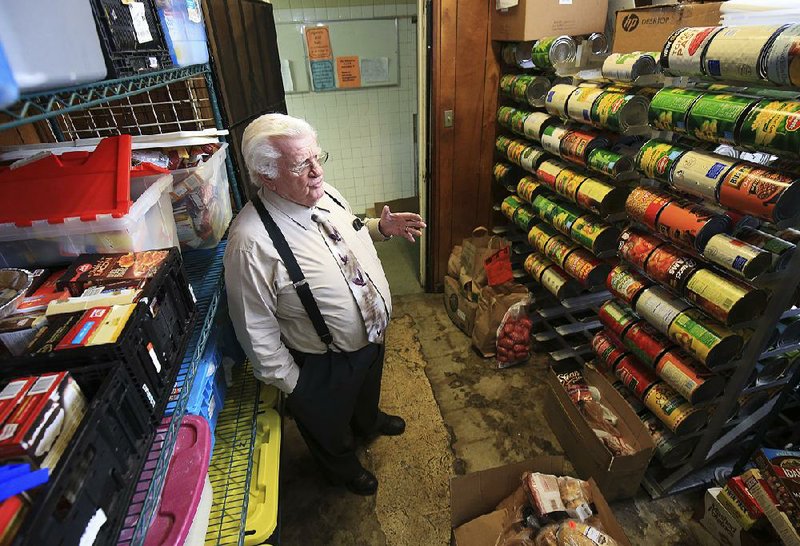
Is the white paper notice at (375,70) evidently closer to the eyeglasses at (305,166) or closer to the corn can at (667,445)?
the eyeglasses at (305,166)

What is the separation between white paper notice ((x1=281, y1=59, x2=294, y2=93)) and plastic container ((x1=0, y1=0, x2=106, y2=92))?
11.2 ft

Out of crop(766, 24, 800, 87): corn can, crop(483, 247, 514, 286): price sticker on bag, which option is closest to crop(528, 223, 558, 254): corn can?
crop(483, 247, 514, 286): price sticker on bag

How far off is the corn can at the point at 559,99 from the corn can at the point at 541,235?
0.72 m

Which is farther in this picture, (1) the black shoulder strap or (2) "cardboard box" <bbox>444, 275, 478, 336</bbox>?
(2) "cardboard box" <bbox>444, 275, 478, 336</bbox>

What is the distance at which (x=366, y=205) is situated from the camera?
4.93 m

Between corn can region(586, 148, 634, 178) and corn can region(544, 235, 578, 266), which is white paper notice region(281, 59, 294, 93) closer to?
corn can region(544, 235, 578, 266)

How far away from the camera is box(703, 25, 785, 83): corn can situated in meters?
1.22

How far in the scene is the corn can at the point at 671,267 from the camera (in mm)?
1601

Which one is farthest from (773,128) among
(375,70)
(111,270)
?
(375,70)

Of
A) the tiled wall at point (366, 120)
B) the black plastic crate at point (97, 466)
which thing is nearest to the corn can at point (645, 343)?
the black plastic crate at point (97, 466)

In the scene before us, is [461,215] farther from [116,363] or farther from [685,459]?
[116,363]

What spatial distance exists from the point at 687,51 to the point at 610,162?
0.57 meters

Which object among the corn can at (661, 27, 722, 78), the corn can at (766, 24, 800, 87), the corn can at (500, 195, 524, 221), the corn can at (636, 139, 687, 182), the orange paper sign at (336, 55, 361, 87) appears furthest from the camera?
the orange paper sign at (336, 55, 361, 87)

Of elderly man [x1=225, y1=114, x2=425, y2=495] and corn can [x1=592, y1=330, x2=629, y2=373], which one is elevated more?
elderly man [x1=225, y1=114, x2=425, y2=495]
